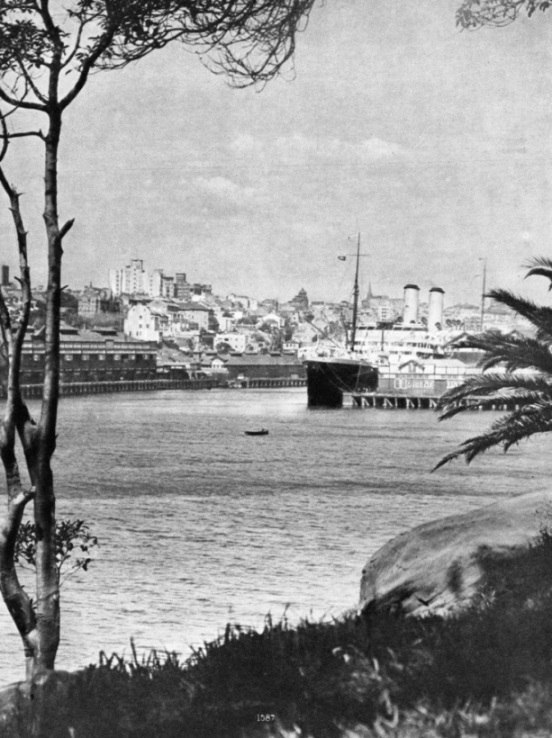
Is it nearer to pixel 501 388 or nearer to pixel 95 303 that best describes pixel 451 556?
pixel 501 388

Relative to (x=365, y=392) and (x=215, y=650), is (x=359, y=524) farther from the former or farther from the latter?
(x=365, y=392)

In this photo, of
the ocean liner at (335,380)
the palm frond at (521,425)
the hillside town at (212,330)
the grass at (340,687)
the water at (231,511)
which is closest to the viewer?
the grass at (340,687)

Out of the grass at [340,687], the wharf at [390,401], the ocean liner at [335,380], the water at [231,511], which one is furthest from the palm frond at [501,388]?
the ocean liner at [335,380]

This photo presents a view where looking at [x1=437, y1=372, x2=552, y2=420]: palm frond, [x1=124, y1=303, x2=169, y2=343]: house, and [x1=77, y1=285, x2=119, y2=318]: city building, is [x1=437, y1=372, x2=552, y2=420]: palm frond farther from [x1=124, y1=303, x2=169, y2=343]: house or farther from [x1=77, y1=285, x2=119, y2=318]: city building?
[x1=124, y1=303, x2=169, y2=343]: house

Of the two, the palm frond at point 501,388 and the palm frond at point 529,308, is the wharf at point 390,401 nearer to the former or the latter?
the palm frond at point 501,388

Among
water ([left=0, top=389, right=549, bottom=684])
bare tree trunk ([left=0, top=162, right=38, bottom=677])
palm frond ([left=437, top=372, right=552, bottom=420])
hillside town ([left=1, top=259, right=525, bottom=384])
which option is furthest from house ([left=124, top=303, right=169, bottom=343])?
bare tree trunk ([left=0, top=162, right=38, bottom=677])
